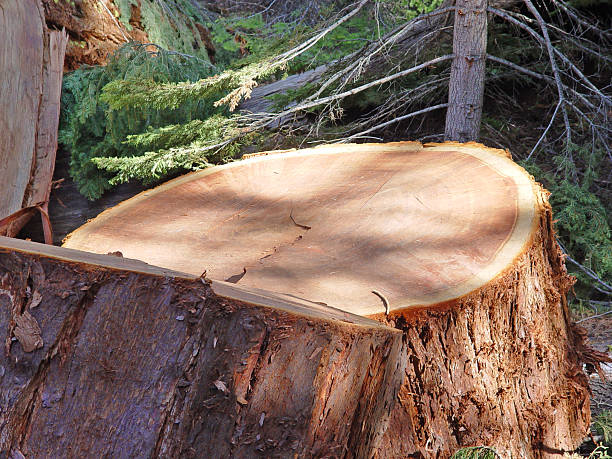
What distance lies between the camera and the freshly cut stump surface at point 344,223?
73.9 inches

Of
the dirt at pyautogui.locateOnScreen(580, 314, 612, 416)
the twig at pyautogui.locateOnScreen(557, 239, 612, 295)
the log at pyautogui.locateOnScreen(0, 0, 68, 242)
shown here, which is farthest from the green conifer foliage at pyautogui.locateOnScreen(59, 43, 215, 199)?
the dirt at pyautogui.locateOnScreen(580, 314, 612, 416)

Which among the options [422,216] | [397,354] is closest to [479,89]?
[422,216]

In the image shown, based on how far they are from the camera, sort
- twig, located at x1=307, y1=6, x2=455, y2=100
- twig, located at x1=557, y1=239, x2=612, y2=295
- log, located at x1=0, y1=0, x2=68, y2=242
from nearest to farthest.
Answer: twig, located at x1=557, y1=239, x2=612, y2=295
twig, located at x1=307, y1=6, x2=455, y2=100
log, located at x1=0, y1=0, x2=68, y2=242

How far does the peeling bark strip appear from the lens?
46.3 inches

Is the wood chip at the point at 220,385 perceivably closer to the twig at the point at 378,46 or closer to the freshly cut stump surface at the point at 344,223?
the freshly cut stump surface at the point at 344,223

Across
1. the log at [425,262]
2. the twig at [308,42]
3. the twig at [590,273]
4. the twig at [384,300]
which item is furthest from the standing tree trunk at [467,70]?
the twig at [384,300]

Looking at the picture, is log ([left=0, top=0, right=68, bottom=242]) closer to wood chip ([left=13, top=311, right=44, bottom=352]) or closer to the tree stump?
the tree stump

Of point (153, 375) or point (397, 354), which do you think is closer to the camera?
point (153, 375)

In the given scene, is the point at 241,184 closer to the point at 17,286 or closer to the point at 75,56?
the point at 17,286

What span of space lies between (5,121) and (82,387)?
3.18 meters

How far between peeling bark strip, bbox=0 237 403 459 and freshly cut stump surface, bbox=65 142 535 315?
442 mm

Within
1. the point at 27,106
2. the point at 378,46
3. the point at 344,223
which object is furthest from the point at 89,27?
the point at 344,223

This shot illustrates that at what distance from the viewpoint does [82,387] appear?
1.20 metres

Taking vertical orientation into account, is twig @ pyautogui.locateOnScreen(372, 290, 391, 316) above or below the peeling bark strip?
below
